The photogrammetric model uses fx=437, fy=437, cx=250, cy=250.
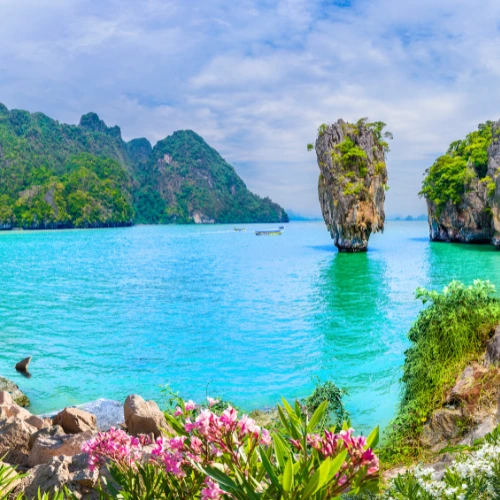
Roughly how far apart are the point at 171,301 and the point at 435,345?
18.1m

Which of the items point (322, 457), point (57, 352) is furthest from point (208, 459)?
point (57, 352)

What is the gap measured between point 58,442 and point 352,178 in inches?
1660

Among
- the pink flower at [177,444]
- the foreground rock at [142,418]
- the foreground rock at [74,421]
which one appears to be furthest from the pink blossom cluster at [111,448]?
the foreground rock at [74,421]

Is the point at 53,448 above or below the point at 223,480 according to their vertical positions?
below

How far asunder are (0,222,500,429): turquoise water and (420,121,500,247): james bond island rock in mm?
16999

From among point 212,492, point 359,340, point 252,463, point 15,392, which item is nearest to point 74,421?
point 15,392

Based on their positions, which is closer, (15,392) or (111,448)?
(111,448)

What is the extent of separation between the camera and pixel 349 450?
6.30 ft

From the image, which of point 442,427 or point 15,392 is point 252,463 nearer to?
point 442,427

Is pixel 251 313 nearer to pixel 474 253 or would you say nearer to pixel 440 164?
pixel 474 253

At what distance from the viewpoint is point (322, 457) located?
2.02m

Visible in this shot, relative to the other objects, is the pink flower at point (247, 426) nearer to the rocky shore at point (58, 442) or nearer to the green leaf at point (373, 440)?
the green leaf at point (373, 440)

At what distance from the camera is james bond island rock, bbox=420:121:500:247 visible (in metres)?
46.1

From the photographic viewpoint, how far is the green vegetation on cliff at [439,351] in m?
5.36
